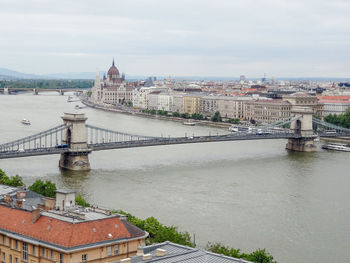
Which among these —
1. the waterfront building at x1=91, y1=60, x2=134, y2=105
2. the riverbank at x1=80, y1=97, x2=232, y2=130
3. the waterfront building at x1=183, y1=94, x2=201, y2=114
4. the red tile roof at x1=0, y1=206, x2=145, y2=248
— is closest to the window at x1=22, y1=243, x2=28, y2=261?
the red tile roof at x1=0, y1=206, x2=145, y2=248

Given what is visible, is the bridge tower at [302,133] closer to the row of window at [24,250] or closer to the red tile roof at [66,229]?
the red tile roof at [66,229]

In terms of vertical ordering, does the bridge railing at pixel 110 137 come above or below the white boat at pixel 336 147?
above


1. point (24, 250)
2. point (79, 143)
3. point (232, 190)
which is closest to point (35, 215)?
point (24, 250)

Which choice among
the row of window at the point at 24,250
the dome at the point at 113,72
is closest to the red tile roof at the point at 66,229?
the row of window at the point at 24,250

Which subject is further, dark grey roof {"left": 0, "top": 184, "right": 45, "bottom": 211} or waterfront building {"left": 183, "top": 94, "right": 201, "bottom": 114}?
waterfront building {"left": 183, "top": 94, "right": 201, "bottom": 114}

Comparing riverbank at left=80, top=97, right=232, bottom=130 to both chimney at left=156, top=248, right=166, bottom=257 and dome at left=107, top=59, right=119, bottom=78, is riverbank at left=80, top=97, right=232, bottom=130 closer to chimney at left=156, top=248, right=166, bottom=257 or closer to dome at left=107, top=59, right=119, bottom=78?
dome at left=107, top=59, right=119, bottom=78

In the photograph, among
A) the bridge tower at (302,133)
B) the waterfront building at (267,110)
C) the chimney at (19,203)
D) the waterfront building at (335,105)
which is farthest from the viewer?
the waterfront building at (335,105)
